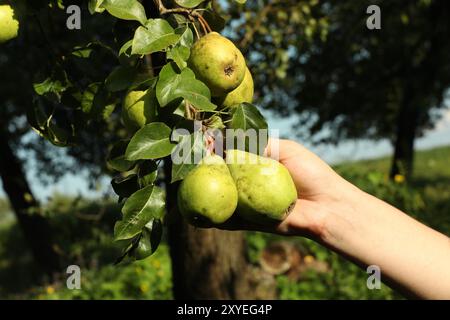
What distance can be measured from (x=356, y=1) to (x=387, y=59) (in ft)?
19.7

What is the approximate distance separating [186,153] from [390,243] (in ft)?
3.06

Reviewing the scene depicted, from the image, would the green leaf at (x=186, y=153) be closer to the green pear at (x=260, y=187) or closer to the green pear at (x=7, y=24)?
the green pear at (x=260, y=187)

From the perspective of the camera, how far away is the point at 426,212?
6.65 metres

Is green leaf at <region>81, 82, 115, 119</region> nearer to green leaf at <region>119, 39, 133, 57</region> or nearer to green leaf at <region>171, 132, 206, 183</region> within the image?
green leaf at <region>119, 39, 133, 57</region>

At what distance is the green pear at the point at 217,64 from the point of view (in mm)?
1599

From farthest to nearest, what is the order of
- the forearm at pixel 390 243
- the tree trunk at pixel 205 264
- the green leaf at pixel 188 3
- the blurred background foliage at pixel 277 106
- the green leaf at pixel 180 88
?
the blurred background foliage at pixel 277 106, the tree trunk at pixel 205 264, the forearm at pixel 390 243, the green leaf at pixel 188 3, the green leaf at pixel 180 88

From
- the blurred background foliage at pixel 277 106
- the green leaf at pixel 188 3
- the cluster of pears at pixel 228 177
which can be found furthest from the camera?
the blurred background foliage at pixel 277 106

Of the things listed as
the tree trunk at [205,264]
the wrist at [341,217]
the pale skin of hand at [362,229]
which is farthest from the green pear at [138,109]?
the tree trunk at [205,264]

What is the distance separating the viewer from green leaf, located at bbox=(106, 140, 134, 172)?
5.50ft

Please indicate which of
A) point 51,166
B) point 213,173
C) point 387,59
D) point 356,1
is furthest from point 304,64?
point 213,173

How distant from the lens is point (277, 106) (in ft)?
32.3

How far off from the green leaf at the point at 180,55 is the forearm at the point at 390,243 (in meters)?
0.89

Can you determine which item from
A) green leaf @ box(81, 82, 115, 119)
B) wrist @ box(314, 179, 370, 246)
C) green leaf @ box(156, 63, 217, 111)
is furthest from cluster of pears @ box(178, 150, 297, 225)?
green leaf @ box(81, 82, 115, 119)

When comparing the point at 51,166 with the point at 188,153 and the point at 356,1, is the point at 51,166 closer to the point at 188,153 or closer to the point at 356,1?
the point at 356,1
